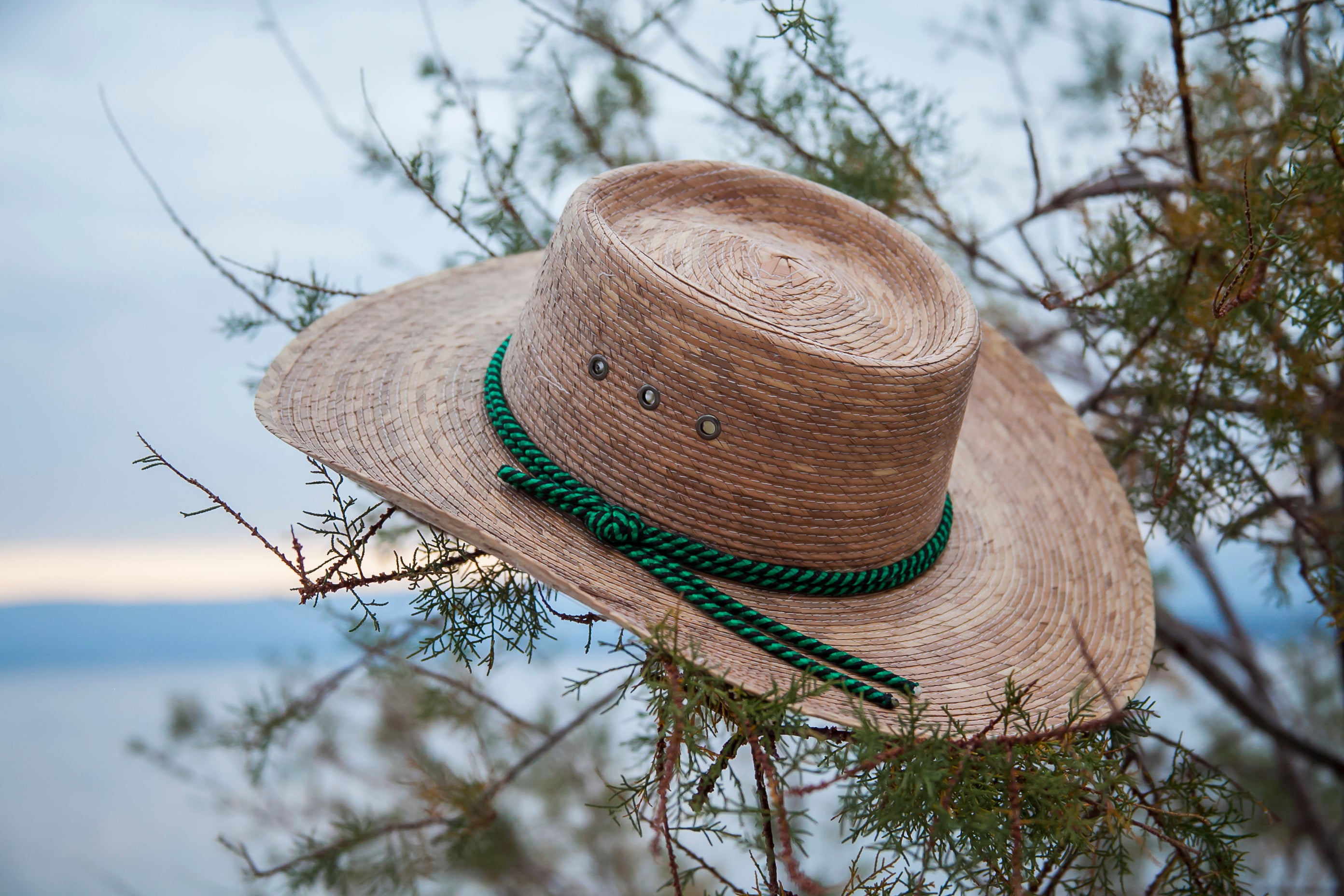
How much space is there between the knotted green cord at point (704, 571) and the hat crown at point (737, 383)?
1 centimetres

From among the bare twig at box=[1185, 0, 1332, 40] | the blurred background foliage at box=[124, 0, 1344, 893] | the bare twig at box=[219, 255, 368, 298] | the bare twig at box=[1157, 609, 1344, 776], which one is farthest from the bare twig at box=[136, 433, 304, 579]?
the bare twig at box=[1157, 609, 1344, 776]

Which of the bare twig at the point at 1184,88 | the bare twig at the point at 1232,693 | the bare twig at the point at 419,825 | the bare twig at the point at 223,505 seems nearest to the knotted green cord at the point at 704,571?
the bare twig at the point at 223,505

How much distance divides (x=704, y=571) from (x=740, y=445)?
0.34 ft

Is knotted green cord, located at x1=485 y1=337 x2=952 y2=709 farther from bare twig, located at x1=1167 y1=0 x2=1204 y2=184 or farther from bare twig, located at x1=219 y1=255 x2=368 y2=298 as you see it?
bare twig, located at x1=1167 y1=0 x2=1204 y2=184

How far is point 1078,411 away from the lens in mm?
1251

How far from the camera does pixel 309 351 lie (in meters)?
0.87

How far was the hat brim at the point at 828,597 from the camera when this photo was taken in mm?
673

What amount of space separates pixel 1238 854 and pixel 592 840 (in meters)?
1.59

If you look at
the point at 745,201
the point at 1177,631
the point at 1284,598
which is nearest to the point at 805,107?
the point at 745,201

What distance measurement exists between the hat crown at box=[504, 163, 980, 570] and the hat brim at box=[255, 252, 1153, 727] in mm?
42

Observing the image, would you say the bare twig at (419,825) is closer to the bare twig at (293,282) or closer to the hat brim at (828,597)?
the hat brim at (828,597)

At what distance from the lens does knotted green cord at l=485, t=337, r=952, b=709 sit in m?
0.69

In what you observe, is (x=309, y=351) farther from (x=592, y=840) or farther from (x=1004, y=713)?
(x=592, y=840)

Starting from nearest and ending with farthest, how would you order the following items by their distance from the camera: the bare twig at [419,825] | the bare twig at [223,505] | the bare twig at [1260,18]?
the bare twig at [223,505], the bare twig at [1260,18], the bare twig at [419,825]
